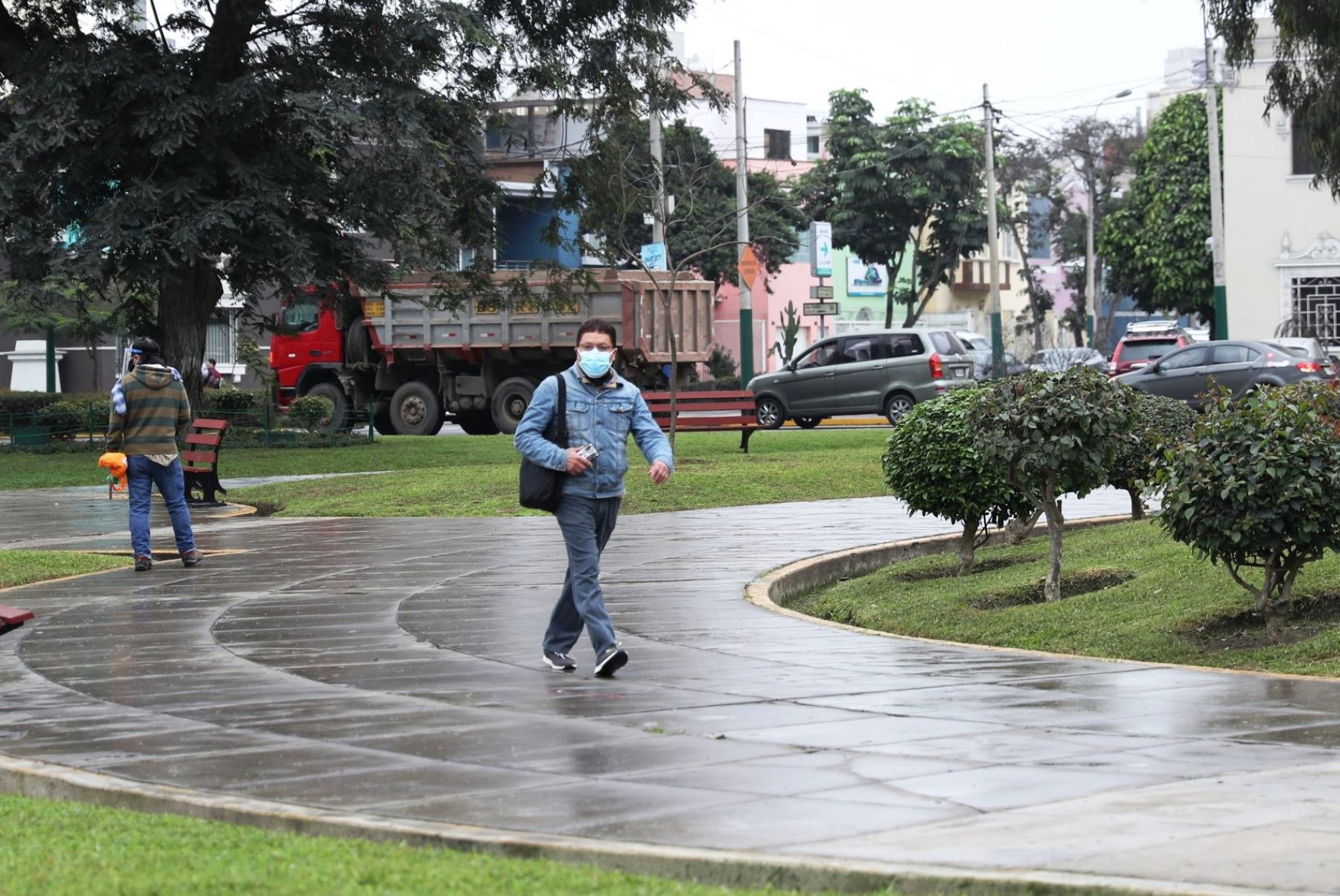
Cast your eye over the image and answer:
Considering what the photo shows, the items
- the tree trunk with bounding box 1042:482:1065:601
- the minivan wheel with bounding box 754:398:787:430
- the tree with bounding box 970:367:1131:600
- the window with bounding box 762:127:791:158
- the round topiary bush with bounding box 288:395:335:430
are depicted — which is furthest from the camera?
the window with bounding box 762:127:791:158

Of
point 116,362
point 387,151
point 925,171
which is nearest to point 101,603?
point 387,151

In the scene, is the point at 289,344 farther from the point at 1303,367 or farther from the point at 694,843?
the point at 694,843

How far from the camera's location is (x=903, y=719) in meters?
7.38

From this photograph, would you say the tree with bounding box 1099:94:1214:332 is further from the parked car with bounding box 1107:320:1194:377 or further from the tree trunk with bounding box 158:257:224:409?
the tree trunk with bounding box 158:257:224:409

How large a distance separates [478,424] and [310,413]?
5389mm

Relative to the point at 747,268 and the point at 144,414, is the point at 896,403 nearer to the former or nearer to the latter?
the point at 747,268

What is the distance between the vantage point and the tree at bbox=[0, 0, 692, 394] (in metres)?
25.5

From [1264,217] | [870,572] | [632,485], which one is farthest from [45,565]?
[1264,217]

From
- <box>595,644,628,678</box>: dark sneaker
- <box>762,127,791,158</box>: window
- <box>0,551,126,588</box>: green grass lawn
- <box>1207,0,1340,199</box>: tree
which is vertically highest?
<box>762,127,791,158</box>: window

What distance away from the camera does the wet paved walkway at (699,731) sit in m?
5.32

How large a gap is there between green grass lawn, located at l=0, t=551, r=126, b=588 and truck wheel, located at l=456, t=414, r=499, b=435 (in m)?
21.2

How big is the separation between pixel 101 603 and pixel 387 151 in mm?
15036

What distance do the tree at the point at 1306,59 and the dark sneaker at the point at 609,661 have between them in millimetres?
15333

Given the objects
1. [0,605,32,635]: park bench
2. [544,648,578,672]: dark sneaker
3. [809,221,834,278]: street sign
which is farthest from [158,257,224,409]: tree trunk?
[809,221,834,278]: street sign
